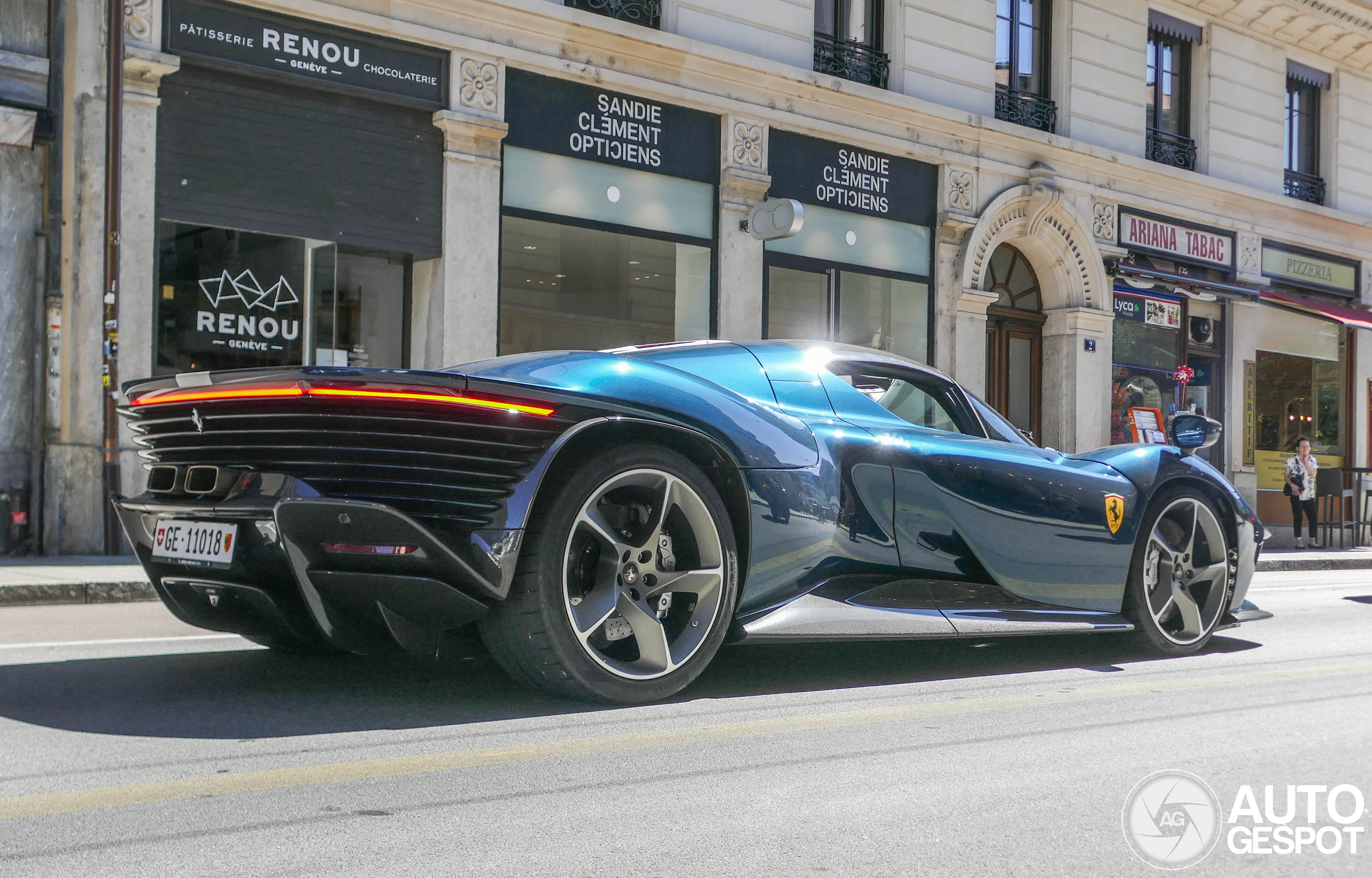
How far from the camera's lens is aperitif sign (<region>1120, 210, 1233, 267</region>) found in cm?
1806

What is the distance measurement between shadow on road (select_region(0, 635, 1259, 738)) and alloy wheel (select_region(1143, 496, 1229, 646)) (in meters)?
0.26

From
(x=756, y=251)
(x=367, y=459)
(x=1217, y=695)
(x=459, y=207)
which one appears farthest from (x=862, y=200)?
(x=367, y=459)

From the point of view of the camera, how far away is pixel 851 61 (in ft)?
50.1

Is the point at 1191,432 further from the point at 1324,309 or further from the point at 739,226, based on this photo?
the point at 1324,309

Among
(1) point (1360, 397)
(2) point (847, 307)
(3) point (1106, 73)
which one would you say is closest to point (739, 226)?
(2) point (847, 307)

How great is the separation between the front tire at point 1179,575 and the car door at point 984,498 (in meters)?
0.15

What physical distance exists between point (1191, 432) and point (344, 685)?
382 cm

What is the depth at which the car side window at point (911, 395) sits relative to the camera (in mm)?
4766

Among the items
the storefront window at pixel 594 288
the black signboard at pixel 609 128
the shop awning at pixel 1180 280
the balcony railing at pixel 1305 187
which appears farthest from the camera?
the balcony railing at pixel 1305 187

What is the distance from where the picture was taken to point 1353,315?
20953 mm

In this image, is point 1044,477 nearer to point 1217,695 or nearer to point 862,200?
point 1217,695

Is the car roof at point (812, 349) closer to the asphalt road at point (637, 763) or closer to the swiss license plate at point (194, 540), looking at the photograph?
the asphalt road at point (637, 763)

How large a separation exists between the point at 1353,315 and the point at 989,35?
8.95 metres

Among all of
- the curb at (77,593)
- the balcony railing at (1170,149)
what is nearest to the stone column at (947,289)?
the balcony railing at (1170,149)
